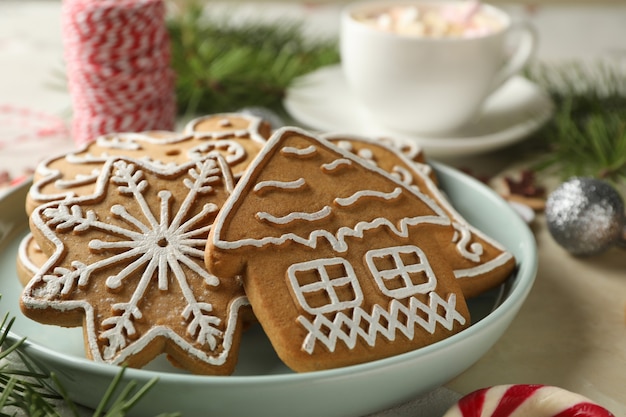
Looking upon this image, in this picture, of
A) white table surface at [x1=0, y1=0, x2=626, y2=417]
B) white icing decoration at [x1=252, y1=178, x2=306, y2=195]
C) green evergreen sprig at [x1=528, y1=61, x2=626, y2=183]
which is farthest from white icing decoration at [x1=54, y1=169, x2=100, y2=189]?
green evergreen sprig at [x1=528, y1=61, x2=626, y2=183]

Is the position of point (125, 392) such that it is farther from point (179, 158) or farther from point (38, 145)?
point (38, 145)

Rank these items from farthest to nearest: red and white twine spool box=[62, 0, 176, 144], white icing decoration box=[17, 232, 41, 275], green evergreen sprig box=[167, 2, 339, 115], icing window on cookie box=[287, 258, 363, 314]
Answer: green evergreen sprig box=[167, 2, 339, 115]
red and white twine spool box=[62, 0, 176, 144]
white icing decoration box=[17, 232, 41, 275]
icing window on cookie box=[287, 258, 363, 314]

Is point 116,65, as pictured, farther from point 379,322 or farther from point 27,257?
point 379,322

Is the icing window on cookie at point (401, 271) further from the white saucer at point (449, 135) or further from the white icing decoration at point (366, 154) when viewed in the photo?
the white saucer at point (449, 135)

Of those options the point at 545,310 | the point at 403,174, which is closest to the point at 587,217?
the point at 545,310

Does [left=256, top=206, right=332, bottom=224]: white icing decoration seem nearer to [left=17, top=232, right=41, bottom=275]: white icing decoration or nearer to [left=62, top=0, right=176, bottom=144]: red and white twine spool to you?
[left=17, top=232, right=41, bottom=275]: white icing decoration
